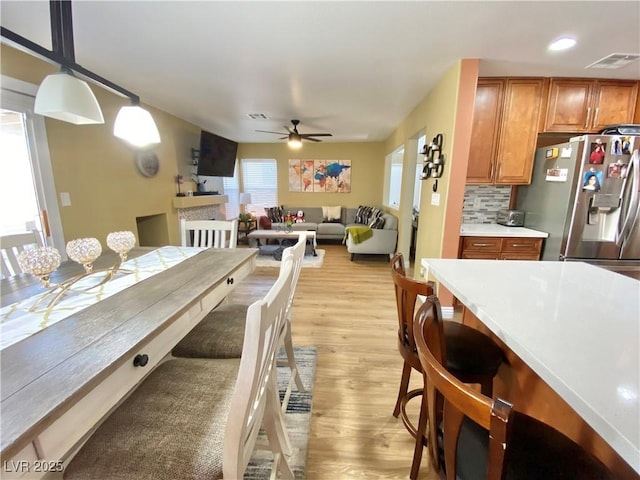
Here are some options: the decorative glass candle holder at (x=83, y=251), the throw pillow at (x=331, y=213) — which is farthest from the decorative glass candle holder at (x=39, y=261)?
the throw pillow at (x=331, y=213)

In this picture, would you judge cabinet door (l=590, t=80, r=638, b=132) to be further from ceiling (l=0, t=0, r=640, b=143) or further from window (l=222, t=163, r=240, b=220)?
window (l=222, t=163, r=240, b=220)

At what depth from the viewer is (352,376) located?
1.83m

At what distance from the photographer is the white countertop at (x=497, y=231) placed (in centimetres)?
258

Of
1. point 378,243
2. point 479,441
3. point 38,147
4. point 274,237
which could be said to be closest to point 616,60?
point 378,243

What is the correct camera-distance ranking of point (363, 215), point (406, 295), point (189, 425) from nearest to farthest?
point (189, 425), point (406, 295), point (363, 215)

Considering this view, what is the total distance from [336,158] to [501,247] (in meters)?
4.60

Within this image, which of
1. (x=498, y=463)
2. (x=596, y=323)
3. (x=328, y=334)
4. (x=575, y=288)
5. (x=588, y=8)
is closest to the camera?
(x=498, y=463)

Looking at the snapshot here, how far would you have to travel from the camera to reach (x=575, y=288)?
3.50ft

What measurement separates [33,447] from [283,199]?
21.0ft

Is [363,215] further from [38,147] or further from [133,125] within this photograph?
[38,147]

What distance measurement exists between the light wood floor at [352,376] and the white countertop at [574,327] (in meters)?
0.91

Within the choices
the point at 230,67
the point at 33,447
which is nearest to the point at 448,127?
the point at 230,67

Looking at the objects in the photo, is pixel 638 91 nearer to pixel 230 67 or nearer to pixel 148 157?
pixel 230 67

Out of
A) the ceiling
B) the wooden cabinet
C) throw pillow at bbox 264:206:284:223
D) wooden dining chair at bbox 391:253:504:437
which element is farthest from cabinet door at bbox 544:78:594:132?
throw pillow at bbox 264:206:284:223
